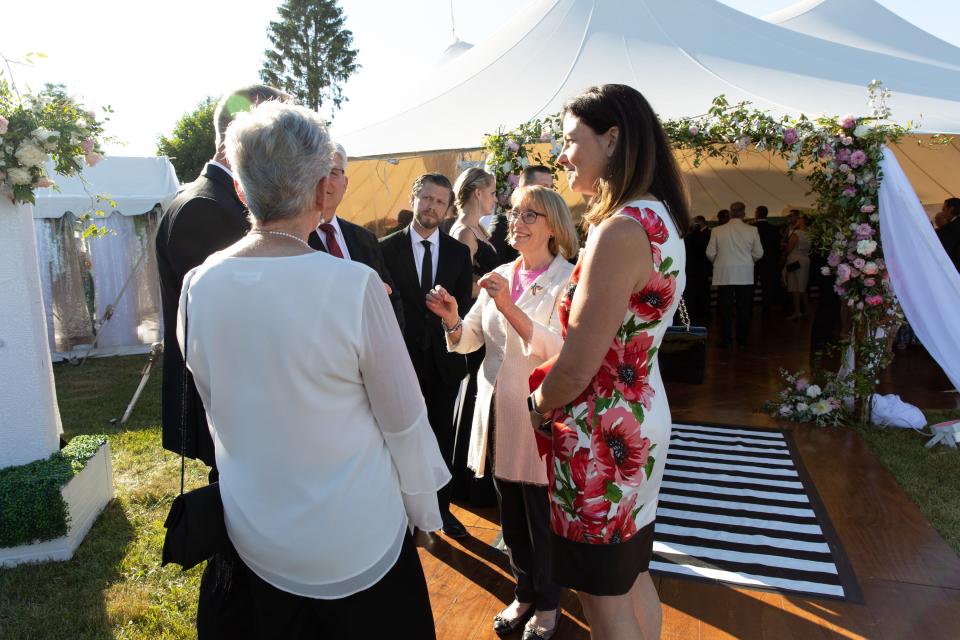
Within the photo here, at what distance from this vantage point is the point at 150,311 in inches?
388

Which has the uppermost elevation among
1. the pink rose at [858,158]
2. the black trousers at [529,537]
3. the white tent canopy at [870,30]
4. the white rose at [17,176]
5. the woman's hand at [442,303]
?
the white tent canopy at [870,30]

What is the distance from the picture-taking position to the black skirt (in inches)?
65.7

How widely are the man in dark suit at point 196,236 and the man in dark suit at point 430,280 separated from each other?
148cm

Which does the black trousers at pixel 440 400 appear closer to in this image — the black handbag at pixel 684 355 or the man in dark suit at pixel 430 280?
the man in dark suit at pixel 430 280

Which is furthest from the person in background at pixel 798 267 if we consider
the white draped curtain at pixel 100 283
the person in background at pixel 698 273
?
the white draped curtain at pixel 100 283

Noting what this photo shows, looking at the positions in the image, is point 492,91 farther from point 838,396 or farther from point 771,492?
point 771,492

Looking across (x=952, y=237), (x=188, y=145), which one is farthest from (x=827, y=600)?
(x=188, y=145)

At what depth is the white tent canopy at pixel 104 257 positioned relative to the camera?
8.84 meters

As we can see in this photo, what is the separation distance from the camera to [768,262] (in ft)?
38.6

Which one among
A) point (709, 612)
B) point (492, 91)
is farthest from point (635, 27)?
point (709, 612)

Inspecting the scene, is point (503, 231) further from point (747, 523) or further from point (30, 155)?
point (30, 155)

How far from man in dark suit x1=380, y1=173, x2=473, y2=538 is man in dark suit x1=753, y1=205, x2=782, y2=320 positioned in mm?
8587

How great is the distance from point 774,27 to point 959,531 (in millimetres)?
8020

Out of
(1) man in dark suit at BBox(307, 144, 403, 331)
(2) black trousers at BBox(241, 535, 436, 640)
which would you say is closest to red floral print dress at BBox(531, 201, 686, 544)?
(2) black trousers at BBox(241, 535, 436, 640)
